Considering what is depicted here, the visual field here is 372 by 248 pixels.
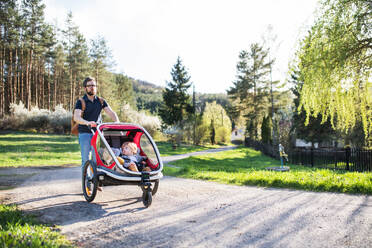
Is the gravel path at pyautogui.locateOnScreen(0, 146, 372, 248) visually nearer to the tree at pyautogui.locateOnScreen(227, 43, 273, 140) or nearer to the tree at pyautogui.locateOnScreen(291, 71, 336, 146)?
the tree at pyautogui.locateOnScreen(291, 71, 336, 146)

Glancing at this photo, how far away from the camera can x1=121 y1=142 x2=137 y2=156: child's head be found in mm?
5223

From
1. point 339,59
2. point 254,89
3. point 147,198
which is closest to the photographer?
point 147,198

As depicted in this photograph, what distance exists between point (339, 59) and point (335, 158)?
937cm

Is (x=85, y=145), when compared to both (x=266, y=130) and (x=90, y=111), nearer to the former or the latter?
(x=90, y=111)

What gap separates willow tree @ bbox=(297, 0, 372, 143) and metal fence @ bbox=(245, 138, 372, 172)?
583 centimetres

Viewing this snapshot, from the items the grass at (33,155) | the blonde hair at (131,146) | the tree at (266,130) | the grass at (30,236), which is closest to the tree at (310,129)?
the tree at (266,130)

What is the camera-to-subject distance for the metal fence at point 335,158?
14.1m

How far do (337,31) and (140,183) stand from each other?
316 inches

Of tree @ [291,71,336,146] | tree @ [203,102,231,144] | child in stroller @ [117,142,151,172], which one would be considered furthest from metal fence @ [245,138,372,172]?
tree @ [203,102,231,144]

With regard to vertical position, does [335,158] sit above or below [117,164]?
below

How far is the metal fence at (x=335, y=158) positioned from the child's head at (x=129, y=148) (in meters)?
13.3

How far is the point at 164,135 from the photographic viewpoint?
42312 millimetres

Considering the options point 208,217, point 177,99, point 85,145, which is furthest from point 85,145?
point 177,99

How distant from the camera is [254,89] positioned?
4162 cm
